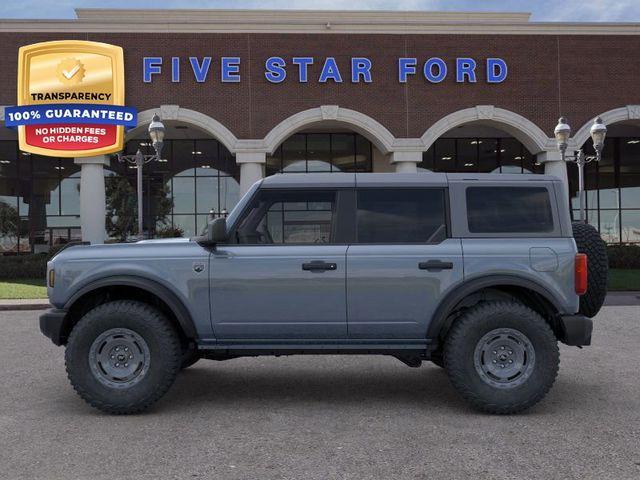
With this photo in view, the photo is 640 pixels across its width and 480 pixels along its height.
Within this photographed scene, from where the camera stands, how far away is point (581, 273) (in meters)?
5.21

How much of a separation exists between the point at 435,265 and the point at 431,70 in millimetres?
20021

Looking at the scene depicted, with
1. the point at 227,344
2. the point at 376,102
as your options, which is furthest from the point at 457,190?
the point at 376,102

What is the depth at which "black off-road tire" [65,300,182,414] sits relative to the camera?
17.0 feet

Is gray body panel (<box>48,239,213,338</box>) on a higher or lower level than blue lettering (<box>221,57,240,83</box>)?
lower

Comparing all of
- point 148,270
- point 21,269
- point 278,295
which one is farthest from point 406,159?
point 148,270

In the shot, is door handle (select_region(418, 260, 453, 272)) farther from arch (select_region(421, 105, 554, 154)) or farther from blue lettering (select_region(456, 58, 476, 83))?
blue lettering (select_region(456, 58, 476, 83))

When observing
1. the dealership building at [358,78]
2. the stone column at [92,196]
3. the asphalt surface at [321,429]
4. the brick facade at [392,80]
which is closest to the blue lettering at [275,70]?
the dealership building at [358,78]

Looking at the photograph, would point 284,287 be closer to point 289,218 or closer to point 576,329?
Result: point 289,218

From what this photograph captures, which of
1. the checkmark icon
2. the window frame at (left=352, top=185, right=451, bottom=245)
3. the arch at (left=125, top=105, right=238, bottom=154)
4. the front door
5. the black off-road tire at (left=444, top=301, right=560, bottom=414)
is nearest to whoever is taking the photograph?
the black off-road tire at (left=444, top=301, right=560, bottom=414)

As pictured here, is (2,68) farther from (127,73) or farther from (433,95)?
(433,95)

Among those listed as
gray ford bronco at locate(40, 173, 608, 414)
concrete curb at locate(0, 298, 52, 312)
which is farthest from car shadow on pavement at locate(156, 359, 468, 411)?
concrete curb at locate(0, 298, 52, 312)

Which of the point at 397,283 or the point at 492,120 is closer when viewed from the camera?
the point at 397,283

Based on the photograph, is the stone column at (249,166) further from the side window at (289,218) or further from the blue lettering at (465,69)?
the side window at (289,218)

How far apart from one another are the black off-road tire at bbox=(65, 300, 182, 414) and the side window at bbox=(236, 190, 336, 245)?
3.68ft
